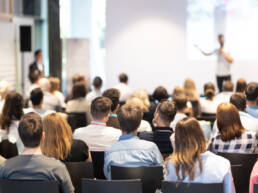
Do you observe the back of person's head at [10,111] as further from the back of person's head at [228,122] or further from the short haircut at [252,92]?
the short haircut at [252,92]

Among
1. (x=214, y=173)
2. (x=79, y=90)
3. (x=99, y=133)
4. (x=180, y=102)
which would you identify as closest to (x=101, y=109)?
(x=99, y=133)

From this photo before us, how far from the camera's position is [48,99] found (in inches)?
258

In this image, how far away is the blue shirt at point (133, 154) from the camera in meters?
3.12

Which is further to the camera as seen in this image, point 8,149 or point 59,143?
point 8,149

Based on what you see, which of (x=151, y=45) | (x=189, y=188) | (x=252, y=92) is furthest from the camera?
(x=151, y=45)

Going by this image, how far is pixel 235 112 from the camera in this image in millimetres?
3605

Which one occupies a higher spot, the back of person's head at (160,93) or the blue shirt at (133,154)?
the back of person's head at (160,93)

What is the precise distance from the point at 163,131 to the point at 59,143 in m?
0.97

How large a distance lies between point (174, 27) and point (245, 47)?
6.36 ft

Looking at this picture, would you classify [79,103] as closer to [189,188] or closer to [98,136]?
[98,136]

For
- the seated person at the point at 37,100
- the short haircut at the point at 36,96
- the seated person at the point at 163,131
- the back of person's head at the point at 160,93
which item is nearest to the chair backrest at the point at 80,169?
the seated person at the point at 163,131

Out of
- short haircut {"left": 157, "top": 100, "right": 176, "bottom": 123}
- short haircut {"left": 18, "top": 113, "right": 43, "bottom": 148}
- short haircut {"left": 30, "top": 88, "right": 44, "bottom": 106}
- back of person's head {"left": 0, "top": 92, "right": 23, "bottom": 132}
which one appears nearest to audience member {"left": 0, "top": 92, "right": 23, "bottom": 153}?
back of person's head {"left": 0, "top": 92, "right": 23, "bottom": 132}

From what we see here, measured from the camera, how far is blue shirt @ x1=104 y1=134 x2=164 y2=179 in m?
3.12

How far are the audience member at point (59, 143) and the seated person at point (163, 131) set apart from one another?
2.30 ft
